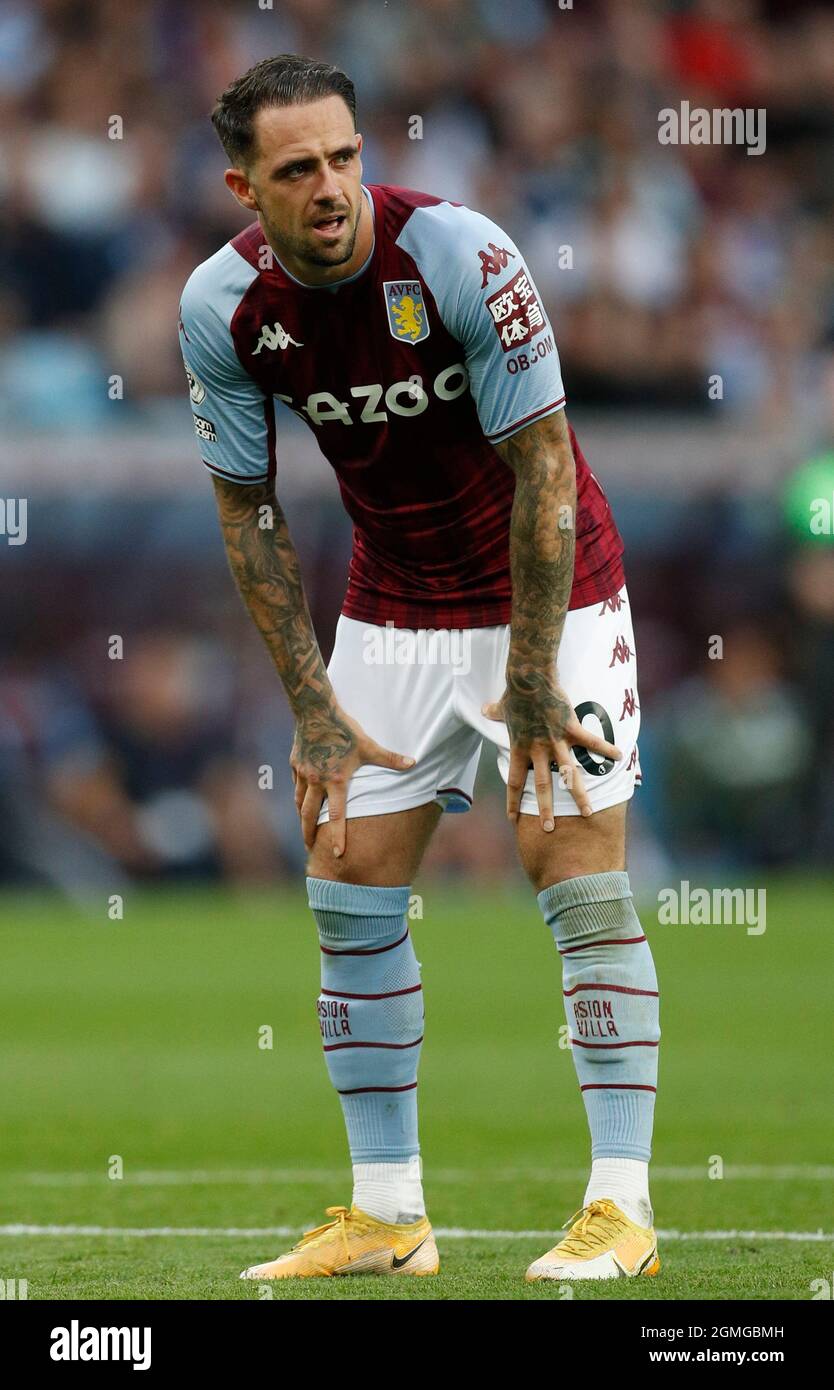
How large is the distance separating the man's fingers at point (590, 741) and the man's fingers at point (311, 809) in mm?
663

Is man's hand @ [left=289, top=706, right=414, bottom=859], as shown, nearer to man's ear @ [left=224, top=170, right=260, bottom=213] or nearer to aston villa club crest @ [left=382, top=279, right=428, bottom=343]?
aston villa club crest @ [left=382, top=279, right=428, bottom=343]

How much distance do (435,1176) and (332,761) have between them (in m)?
2.24

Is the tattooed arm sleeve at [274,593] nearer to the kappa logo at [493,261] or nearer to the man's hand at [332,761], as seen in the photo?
the man's hand at [332,761]

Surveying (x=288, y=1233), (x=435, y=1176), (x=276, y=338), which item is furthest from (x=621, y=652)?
(x=435, y=1176)

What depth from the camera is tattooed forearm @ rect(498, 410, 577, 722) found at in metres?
4.71

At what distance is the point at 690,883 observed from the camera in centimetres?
1530

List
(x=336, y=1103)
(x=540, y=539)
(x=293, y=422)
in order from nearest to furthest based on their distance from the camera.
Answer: (x=540, y=539)
(x=336, y=1103)
(x=293, y=422)

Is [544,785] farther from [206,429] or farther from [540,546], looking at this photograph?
[206,429]

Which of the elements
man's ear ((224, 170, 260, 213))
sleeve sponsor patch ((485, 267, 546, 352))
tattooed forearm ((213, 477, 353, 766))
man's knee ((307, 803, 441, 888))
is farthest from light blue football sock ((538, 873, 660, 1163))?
man's ear ((224, 170, 260, 213))

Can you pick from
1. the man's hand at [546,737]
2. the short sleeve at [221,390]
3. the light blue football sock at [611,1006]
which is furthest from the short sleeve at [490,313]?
the light blue football sock at [611,1006]

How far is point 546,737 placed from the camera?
4.77 m

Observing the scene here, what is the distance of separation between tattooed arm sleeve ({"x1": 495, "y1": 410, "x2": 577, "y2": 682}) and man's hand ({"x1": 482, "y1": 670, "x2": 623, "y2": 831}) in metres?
0.04

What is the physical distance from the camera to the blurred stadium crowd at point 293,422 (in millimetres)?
15469
